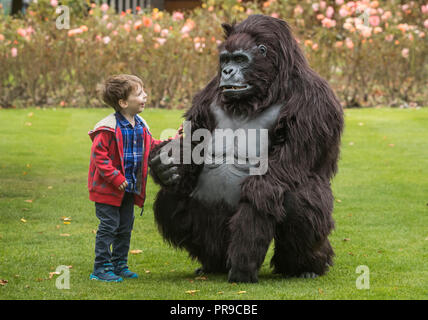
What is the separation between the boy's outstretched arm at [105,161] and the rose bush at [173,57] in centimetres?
829

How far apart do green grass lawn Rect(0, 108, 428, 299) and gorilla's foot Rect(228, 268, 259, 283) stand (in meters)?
0.07

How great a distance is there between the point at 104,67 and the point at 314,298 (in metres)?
9.50

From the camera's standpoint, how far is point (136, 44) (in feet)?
44.6

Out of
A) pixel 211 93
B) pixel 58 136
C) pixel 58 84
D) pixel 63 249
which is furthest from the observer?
pixel 58 84

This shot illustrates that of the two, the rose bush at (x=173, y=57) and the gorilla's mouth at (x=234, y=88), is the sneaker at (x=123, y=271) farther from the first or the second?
the rose bush at (x=173, y=57)

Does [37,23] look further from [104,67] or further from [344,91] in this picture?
[344,91]

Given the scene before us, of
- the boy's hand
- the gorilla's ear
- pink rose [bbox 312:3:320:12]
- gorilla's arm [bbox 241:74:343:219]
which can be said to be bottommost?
the boy's hand

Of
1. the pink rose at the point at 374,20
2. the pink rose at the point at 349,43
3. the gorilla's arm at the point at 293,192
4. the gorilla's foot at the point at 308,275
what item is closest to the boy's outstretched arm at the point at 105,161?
the gorilla's arm at the point at 293,192

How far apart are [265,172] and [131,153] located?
0.92 m

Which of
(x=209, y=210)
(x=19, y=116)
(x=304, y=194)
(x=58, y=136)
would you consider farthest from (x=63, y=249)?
(x=19, y=116)

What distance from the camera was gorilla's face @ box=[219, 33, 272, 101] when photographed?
5.11 metres

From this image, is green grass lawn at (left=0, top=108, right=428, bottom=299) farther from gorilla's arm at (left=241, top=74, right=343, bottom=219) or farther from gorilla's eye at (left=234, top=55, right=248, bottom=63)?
gorilla's eye at (left=234, top=55, right=248, bottom=63)

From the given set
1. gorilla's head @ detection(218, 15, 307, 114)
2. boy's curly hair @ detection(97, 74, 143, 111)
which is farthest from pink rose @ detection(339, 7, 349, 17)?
boy's curly hair @ detection(97, 74, 143, 111)

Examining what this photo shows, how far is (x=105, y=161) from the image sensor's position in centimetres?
509
